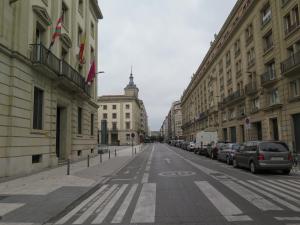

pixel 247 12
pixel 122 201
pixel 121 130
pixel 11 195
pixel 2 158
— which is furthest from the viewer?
pixel 121 130

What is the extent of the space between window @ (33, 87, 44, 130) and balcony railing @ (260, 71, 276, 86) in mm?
20093

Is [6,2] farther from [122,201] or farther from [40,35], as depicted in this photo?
[122,201]

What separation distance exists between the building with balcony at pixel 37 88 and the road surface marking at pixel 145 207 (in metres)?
7.10

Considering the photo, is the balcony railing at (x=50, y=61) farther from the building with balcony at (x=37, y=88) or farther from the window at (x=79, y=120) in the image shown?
the window at (x=79, y=120)

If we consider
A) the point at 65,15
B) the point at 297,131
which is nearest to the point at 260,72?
the point at 297,131

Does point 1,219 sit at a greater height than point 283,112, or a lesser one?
lesser

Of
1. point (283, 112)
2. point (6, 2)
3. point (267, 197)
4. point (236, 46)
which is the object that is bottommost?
point (267, 197)

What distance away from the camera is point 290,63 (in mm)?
24188

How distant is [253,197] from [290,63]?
61.0 ft

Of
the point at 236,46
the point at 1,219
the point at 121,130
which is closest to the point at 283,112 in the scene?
the point at 236,46

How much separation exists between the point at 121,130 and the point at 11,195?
310 ft

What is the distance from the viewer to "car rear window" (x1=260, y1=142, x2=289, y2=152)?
49.2 feet

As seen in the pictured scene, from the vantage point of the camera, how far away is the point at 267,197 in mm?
8781

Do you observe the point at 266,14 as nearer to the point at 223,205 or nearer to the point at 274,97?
the point at 274,97
